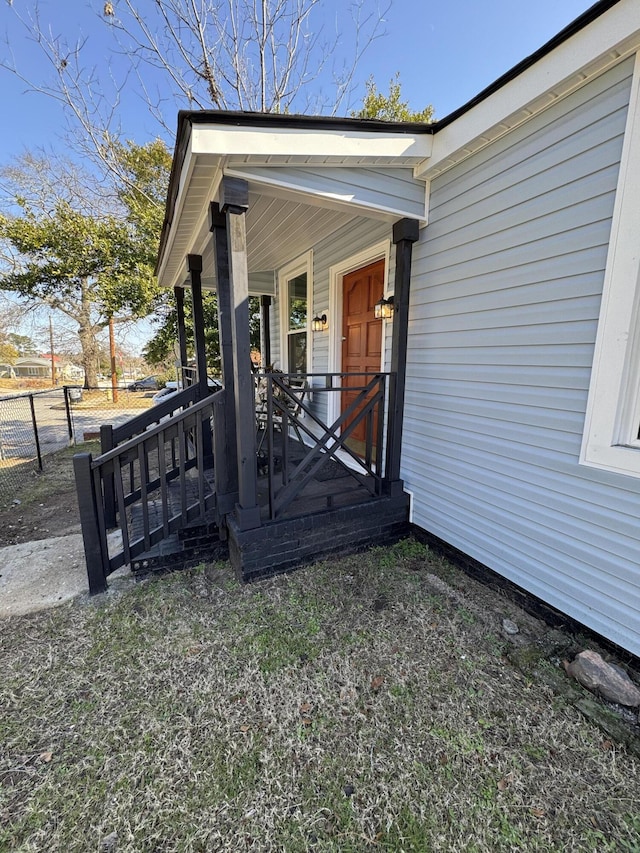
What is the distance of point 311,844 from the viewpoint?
3.83 ft

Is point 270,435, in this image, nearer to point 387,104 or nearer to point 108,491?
point 108,491

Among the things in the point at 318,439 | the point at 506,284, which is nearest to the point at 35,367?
the point at 318,439

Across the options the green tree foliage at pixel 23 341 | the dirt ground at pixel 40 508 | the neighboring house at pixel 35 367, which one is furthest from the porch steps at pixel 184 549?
the neighboring house at pixel 35 367

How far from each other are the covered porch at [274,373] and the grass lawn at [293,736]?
0.54 meters

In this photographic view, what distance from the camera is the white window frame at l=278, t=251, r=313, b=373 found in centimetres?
458

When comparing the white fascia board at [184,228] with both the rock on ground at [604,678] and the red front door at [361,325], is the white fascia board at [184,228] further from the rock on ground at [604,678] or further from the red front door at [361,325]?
the rock on ground at [604,678]

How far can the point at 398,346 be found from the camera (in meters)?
2.85

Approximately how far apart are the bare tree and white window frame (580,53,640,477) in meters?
6.44

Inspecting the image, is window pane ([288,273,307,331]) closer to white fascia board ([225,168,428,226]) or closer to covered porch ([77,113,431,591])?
covered porch ([77,113,431,591])

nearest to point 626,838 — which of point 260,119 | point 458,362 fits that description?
point 458,362

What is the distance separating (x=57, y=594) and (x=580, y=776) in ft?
9.36

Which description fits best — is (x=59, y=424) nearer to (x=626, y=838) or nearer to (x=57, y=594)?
(x=57, y=594)

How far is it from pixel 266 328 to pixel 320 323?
2.25m

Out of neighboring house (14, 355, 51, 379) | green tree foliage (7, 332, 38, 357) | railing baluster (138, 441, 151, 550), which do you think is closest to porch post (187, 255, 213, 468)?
railing baluster (138, 441, 151, 550)
